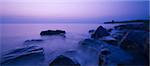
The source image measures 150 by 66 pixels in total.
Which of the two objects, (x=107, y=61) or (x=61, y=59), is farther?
(x=61, y=59)

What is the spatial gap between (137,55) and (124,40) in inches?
28.6

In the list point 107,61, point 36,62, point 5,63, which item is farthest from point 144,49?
point 5,63

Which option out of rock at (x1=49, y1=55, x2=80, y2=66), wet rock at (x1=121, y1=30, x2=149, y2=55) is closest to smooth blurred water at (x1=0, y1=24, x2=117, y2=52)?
rock at (x1=49, y1=55, x2=80, y2=66)

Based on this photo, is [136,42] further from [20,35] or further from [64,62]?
[20,35]

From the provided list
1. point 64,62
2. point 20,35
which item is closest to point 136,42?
point 64,62

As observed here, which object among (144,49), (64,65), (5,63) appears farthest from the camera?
(5,63)

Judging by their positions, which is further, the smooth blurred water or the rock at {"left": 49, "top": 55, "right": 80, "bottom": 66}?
the smooth blurred water

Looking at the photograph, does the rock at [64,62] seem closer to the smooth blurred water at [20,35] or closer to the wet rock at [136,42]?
the wet rock at [136,42]

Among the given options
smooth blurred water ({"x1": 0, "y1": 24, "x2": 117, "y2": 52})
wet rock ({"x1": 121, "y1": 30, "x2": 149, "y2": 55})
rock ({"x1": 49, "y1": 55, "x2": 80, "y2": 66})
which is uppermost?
wet rock ({"x1": 121, "y1": 30, "x2": 149, "y2": 55})

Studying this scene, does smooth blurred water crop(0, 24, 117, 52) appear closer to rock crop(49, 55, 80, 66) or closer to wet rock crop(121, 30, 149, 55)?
rock crop(49, 55, 80, 66)

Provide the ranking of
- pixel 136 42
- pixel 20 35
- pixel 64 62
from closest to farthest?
1. pixel 64 62
2. pixel 136 42
3. pixel 20 35

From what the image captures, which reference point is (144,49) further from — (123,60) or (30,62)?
(30,62)

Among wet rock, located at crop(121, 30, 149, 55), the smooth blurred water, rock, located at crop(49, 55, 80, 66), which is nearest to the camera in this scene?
rock, located at crop(49, 55, 80, 66)

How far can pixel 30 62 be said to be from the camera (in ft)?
12.8
